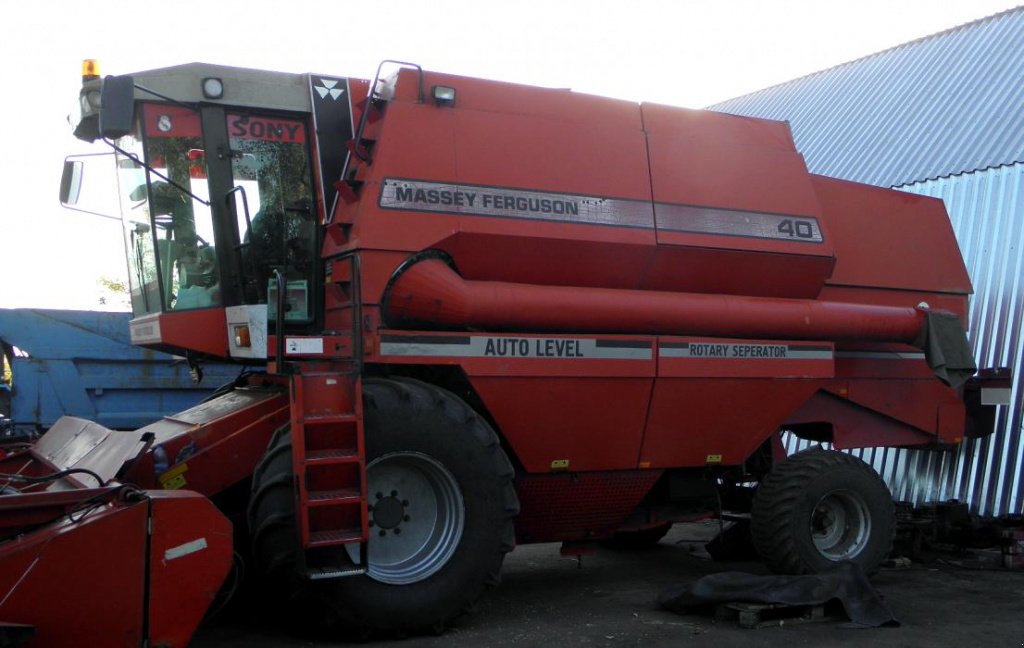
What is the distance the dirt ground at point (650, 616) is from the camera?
5469mm

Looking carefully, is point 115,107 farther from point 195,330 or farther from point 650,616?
point 650,616

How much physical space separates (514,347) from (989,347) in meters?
6.69

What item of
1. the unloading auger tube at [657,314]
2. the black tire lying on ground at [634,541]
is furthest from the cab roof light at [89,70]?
the black tire lying on ground at [634,541]

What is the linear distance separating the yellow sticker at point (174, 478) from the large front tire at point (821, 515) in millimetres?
4007

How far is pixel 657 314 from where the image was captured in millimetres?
6391

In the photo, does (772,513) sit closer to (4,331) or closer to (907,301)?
(907,301)

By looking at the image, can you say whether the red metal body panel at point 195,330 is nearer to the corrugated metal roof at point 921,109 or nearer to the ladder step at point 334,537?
the ladder step at point 334,537

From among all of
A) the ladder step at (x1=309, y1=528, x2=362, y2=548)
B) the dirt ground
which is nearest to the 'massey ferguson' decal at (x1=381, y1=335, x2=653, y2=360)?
the ladder step at (x1=309, y1=528, x2=362, y2=548)

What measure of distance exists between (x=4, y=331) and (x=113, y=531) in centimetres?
752

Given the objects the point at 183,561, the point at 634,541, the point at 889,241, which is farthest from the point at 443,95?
the point at 634,541

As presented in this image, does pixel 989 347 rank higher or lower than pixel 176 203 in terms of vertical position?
lower

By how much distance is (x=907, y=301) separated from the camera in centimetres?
785

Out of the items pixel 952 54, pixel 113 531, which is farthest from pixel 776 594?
pixel 952 54

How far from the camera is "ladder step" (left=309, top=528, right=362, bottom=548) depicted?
16.2 feet
